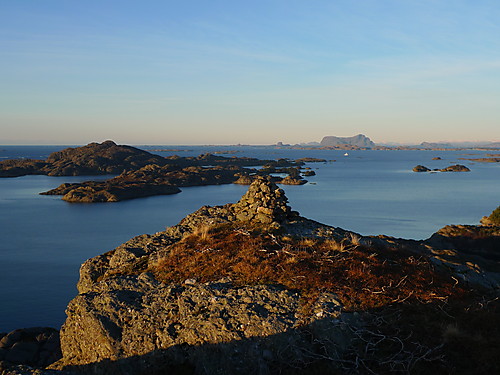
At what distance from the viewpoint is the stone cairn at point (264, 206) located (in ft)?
66.6

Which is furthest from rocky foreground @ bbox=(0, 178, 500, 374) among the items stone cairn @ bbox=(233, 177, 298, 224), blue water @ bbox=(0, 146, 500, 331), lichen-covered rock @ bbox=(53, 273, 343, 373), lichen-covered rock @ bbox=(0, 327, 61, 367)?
blue water @ bbox=(0, 146, 500, 331)

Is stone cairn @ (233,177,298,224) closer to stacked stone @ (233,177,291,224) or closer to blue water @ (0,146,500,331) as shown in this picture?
stacked stone @ (233,177,291,224)

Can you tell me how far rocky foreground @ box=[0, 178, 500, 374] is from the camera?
37.2 ft

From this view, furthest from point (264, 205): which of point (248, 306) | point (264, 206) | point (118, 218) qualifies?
point (118, 218)

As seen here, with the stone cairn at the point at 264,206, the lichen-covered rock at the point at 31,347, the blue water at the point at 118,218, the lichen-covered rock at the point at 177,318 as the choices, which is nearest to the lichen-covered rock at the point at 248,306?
the lichen-covered rock at the point at 177,318

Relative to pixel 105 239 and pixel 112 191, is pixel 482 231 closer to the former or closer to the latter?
pixel 105 239

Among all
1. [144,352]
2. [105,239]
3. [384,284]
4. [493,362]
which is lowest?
[105,239]

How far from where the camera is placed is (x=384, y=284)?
1417 cm

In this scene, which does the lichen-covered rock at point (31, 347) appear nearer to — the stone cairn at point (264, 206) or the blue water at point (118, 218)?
the blue water at point (118, 218)

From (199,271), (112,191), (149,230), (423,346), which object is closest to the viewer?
(423,346)

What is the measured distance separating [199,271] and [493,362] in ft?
33.4

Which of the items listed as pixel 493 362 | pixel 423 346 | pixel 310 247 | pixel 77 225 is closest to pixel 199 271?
pixel 310 247

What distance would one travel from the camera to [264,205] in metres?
20.6

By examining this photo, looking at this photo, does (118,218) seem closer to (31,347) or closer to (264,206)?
(31,347)
